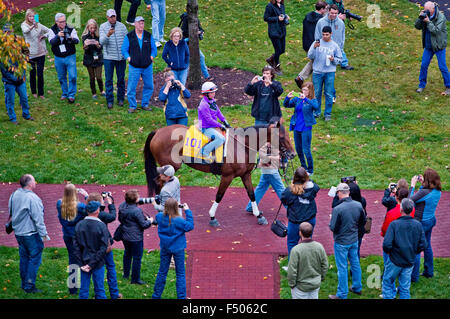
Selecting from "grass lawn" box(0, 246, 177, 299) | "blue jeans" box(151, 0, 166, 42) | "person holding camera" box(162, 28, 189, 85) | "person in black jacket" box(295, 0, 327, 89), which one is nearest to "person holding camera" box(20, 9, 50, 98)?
"person holding camera" box(162, 28, 189, 85)

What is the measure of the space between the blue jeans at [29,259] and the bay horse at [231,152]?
8.31ft

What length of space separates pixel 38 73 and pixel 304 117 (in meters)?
7.79

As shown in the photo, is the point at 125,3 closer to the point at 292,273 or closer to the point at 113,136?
the point at 113,136

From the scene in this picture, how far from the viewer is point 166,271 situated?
32.9 feet

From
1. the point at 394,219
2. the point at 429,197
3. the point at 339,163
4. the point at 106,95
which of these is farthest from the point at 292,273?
the point at 106,95

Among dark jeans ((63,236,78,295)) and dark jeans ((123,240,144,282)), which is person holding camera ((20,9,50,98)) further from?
dark jeans ((123,240,144,282))

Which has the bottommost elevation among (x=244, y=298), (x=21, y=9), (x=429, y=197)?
(x=244, y=298)

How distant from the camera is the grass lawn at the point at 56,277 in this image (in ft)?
34.1

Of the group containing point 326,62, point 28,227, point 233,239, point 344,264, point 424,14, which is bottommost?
point 233,239

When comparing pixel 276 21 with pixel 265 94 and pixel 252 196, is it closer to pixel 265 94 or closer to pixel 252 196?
pixel 265 94

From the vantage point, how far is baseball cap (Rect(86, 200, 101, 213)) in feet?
31.0

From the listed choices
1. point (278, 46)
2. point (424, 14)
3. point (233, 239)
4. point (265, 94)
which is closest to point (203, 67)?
point (278, 46)

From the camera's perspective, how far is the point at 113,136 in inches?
647

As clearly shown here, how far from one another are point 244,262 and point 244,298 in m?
1.14
